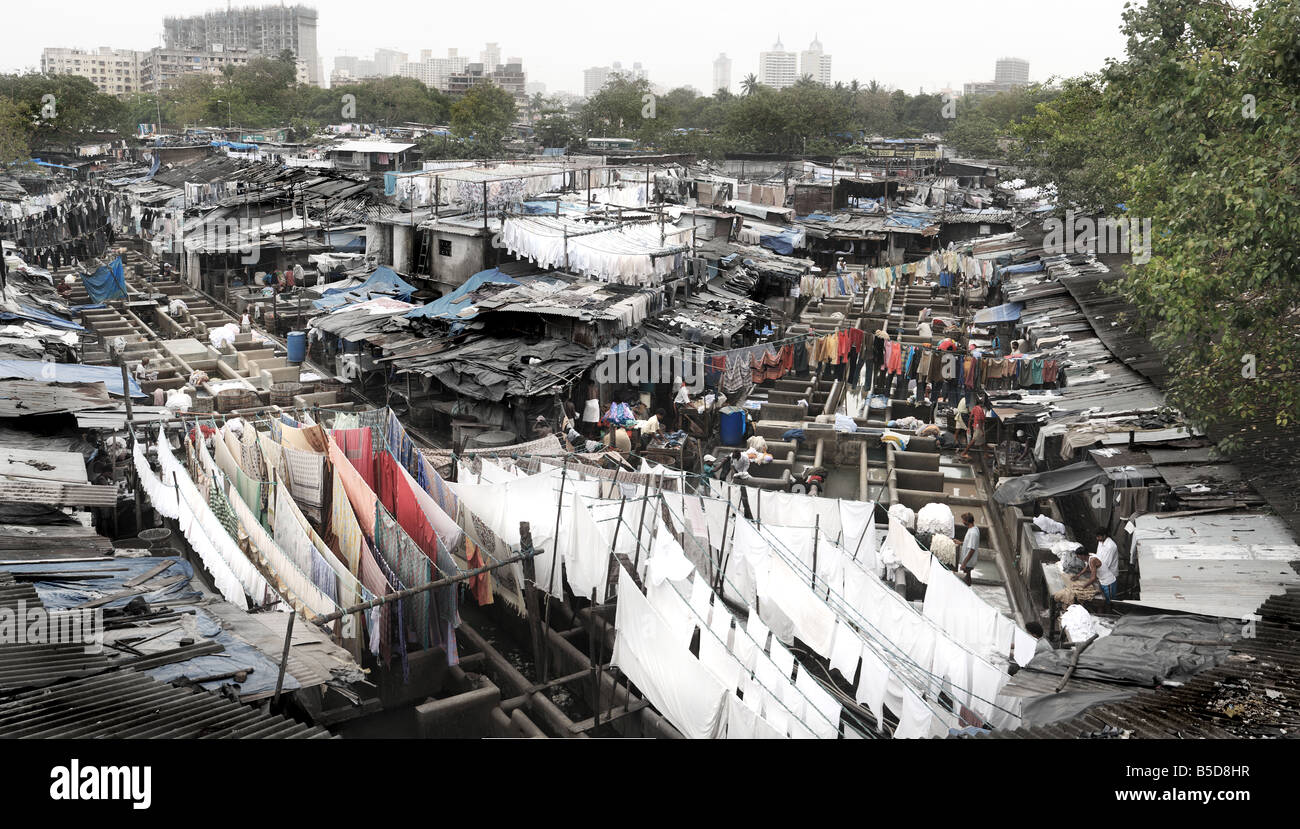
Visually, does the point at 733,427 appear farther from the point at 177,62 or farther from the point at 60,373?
the point at 177,62

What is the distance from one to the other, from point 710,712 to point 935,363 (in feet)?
50.6

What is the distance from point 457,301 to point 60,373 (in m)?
9.77

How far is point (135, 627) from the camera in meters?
8.23

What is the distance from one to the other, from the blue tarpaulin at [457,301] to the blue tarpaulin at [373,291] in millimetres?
2011

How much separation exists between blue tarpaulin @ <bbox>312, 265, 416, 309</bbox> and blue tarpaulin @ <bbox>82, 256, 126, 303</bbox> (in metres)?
6.77

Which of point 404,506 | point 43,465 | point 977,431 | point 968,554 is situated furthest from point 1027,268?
point 43,465

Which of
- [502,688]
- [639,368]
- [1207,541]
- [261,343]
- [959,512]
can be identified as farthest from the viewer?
[261,343]

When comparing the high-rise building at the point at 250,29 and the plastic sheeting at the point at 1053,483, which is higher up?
the high-rise building at the point at 250,29

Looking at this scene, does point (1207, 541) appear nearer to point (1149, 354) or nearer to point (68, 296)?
point (1149, 354)

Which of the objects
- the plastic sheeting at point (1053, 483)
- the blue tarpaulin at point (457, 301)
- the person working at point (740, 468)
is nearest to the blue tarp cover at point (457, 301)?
the blue tarpaulin at point (457, 301)

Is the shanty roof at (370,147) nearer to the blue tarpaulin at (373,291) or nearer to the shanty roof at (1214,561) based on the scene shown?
the blue tarpaulin at (373,291)

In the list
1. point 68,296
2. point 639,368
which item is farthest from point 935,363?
point 68,296

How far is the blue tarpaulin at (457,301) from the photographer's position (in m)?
22.0

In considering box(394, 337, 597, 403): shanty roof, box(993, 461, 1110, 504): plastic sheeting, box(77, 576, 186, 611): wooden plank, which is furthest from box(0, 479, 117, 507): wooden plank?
box(993, 461, 1110, 504): plastic sheeting
